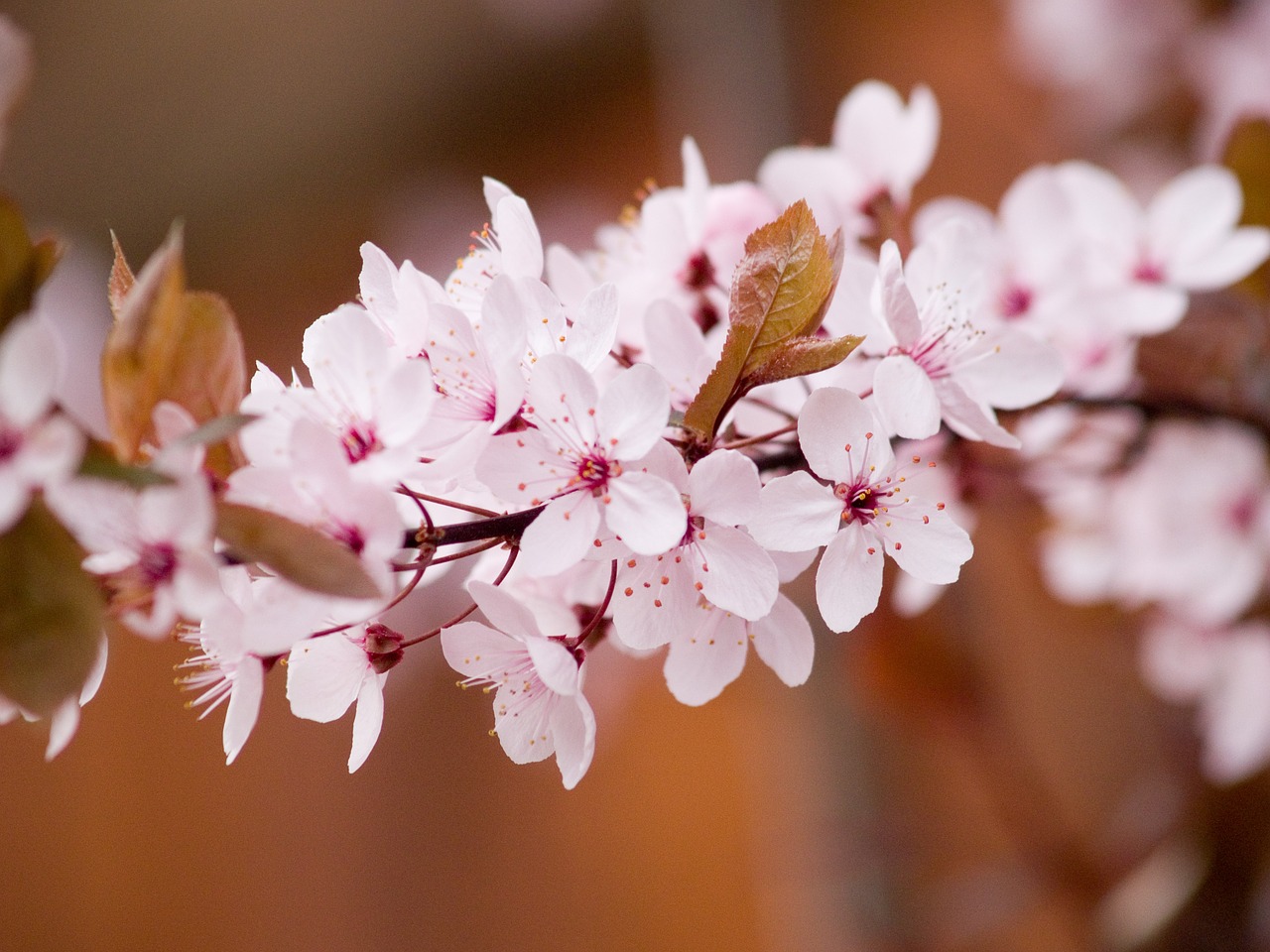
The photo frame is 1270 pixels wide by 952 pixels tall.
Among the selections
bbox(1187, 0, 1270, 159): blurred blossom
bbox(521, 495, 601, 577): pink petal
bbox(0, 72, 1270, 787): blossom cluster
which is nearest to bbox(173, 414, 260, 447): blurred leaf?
bbox(0, 72, 1270, 787): blossom cluster

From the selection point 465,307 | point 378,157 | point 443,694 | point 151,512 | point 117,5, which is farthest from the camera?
point 117,5

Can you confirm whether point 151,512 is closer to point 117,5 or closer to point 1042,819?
point 1042,819

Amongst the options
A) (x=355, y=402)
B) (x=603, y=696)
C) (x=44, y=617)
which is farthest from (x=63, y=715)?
(x=603, y=696)

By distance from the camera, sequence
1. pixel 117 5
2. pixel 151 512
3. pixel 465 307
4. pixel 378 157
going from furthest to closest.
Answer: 1. pixel 117 5
2. pixel 378 157
3. pixel 465 307
4. pixel 151 512

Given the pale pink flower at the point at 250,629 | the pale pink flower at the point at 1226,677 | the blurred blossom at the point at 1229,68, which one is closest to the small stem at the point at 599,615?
the pale pink flower at the point at 250,629

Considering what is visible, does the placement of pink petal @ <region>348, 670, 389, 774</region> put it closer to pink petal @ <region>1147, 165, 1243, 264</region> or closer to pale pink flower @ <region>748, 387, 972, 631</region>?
pale pink flower @ <region>748, 387, 972, 631</region>

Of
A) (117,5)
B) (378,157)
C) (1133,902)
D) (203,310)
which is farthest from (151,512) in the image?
(117,5)
